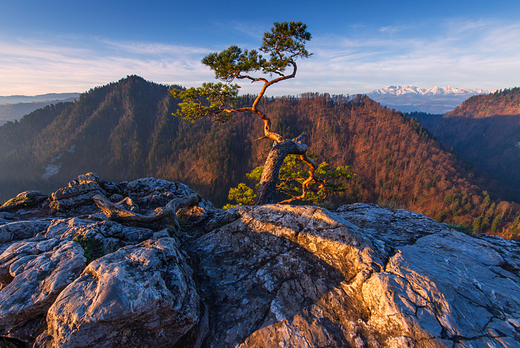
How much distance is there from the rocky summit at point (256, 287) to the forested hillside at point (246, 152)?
11108 centimetres

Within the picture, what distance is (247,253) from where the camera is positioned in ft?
19.7

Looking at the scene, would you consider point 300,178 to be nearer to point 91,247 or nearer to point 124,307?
point 91,247

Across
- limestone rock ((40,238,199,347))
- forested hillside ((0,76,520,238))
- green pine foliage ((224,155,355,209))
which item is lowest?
forested hillside ((0,76,520,238))

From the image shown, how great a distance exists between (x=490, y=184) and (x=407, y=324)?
198 metres

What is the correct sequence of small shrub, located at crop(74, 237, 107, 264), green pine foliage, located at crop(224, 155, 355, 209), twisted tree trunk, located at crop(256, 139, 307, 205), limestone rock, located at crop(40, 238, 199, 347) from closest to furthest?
limestone rock, located at crop(40, 238, 199, 347) → small shrub, located at crop(74, 237, 107, 264) → twisted tree trunk, located at crop(256, 139, 307, 205) → green pine foliage, located at crop(224, 155, 355, 209)

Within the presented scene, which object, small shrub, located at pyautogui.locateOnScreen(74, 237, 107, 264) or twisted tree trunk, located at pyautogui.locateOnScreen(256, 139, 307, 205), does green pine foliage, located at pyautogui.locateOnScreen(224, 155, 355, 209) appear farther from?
small shrub, located at pyautogui.locateOnScreen(74, 237, 107, 264)

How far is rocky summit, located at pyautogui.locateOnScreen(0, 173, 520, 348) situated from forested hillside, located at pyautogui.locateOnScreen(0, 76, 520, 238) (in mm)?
111084

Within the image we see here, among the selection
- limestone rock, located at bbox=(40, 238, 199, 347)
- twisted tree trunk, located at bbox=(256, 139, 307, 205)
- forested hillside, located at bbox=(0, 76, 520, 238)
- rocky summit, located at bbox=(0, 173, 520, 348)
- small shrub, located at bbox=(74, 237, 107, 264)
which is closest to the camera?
limestone rock, located at bbox=(40, 238, 199, 347)

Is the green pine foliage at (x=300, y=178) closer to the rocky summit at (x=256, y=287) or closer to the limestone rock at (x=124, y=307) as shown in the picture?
the rocky summit at (x=256, y=287)

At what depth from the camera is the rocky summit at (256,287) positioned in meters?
3.61

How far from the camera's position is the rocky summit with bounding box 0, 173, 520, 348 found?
3.61 m

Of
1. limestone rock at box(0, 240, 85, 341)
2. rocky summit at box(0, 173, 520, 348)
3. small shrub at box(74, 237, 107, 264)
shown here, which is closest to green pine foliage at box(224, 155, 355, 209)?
rocky summit at box(0, 173, 520, 348)

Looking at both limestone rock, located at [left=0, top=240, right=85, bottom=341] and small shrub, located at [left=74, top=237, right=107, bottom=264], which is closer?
limestone rock, located at [left=0, top=240, right=85, bottom=341]

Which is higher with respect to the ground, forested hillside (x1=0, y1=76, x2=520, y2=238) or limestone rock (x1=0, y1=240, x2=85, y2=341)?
limestone rock (x1=0, y1=240, x2=85, y2=341)
